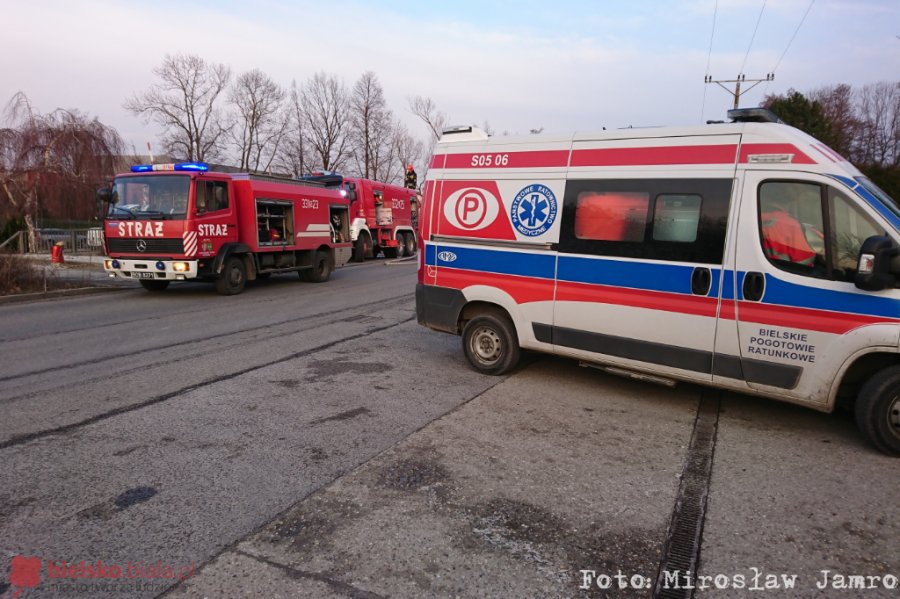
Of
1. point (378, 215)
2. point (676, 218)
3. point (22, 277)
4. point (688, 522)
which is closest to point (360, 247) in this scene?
point (378, 215)

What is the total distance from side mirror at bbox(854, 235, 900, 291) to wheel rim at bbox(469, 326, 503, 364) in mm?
3352

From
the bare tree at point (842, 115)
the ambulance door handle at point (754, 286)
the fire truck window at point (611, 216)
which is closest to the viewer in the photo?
the ambulance door handle at point (754, 286)

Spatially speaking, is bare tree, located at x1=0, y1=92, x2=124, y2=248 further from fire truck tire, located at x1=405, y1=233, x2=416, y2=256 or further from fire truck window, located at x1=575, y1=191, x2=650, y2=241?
fire truck window, located at x1=575, y1=191, x2=650, y2=241

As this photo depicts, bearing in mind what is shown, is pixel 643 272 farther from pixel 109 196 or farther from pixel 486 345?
pixel 109 196

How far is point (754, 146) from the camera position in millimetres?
4629

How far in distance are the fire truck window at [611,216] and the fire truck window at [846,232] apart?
1426mm

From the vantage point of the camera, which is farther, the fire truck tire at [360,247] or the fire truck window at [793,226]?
the fire truck tire at [360,247]

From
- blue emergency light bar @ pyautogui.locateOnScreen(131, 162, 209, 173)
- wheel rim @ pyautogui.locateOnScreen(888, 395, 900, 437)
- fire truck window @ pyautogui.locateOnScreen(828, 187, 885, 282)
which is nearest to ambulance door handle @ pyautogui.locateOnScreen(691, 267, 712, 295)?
fire truck window @ pyautogui.locateOnScreen(828, 187, 885, 282)

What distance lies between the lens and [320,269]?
1641 cm

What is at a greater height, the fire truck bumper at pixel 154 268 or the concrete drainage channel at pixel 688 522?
the fire truck bumper at pixel 154 268

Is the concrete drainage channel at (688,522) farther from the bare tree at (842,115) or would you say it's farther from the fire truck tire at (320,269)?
the bare tree at (842,115)

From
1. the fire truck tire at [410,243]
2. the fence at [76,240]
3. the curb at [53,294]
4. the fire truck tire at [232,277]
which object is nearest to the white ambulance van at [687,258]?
the fire truck tire at [232,277]

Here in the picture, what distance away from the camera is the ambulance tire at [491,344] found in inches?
244

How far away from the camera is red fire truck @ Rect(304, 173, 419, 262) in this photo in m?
23.5
